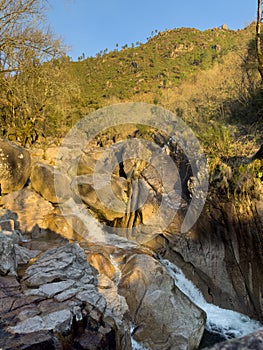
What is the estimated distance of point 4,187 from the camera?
852cm

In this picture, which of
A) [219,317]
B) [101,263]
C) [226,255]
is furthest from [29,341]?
[226,255]

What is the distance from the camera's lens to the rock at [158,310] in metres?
5.04

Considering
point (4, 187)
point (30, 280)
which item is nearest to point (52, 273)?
point (30, 280)

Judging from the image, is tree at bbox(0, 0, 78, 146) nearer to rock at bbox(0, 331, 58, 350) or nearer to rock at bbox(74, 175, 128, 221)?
rock at bbox(74, 175, 128, 221)

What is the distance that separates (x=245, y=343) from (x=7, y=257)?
482 centimetres

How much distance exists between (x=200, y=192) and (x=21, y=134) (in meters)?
9.08

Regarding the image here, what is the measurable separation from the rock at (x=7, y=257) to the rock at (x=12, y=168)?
3.96 metres

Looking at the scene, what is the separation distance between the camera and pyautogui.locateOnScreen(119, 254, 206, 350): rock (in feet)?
16.5

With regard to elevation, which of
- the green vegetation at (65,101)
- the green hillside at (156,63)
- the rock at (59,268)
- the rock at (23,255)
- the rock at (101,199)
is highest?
the green hillside at (156,63)

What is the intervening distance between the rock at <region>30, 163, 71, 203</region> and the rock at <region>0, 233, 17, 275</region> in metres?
3.81

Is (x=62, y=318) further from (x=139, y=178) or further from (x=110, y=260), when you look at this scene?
(x=139, y=178)

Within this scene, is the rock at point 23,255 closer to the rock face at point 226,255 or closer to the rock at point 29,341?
the rock at point 29,341

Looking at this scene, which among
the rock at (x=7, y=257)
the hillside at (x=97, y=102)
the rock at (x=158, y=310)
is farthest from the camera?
the hillside at (x=97, y=102)

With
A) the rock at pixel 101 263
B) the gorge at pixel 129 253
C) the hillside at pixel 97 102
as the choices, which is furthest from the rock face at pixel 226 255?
the rock at pixel 101 263
